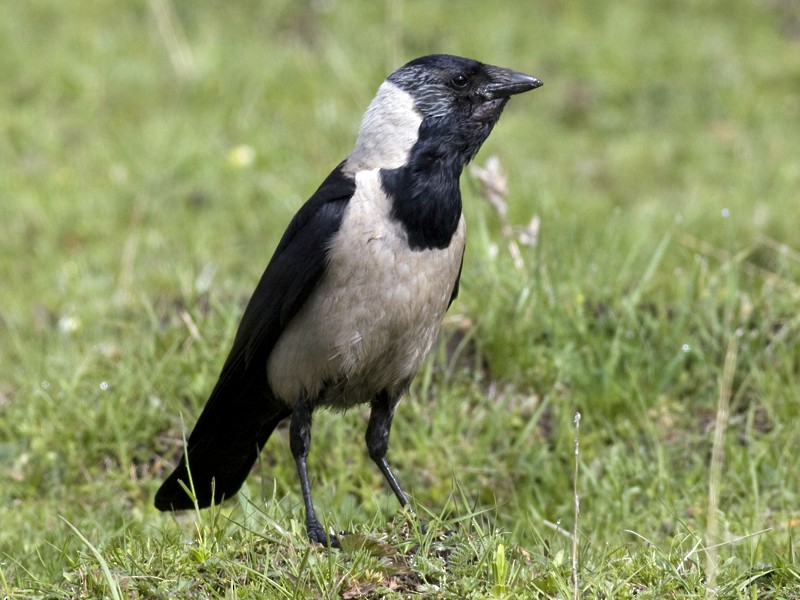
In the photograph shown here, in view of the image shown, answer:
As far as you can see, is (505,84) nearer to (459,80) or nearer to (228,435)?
(459,80)

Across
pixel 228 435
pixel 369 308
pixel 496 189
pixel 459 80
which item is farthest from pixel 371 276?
pixel 496 189

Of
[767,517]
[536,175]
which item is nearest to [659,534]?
[767,517]

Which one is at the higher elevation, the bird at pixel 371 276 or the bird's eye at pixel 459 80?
the bird's eye at pixel 459 80

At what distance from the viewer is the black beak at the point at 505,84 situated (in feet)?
12.7

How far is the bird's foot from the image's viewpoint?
3.37 m

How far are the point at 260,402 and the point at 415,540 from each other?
3.57ft

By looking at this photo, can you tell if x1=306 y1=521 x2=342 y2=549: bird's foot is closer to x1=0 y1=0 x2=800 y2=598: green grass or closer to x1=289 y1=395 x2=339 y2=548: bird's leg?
x1=0 y1=0 x2=800 y2=598: green grass

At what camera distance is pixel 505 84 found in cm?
389

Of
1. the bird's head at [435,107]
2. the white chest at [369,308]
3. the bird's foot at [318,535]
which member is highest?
Result: the bird's head at [435,107]

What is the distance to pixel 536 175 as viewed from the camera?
23.3 feet

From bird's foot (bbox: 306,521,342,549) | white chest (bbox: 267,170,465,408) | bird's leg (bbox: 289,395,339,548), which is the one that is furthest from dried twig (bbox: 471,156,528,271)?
bird's foot (bbox: 306,521,342,549)

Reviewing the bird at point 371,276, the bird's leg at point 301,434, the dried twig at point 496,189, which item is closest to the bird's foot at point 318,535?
the bird at point 371,276

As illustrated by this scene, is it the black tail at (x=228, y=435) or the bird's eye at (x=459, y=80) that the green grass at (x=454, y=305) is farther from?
the bird's eye at (x=459, y=80)

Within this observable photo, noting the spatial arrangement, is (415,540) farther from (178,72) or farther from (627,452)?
(178,72)
